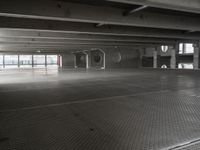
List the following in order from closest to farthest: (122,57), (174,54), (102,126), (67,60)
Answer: (102,126) → (174,54) → (122,57) → (67,60)

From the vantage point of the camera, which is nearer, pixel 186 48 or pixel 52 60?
pixel 186 48

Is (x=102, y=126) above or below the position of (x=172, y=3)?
below

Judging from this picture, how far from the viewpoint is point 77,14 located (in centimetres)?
402

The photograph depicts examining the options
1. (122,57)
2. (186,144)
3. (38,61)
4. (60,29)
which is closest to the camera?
(186,144)

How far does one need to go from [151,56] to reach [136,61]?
60.9 inches

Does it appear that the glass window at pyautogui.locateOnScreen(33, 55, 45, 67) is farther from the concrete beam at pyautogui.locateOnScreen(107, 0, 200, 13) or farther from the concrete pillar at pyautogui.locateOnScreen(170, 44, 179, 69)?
the concrete beam at pyautogui.locateOnScreen(107, 0, 200, 13)

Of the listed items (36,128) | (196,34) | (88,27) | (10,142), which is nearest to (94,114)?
(36,128)

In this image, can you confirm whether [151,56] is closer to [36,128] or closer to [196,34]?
[196,34]

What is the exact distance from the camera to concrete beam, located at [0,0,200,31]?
142 inches

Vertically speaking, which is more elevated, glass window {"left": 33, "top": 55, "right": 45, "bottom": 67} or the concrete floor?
glass window {"left": 33, "top": 55, "right": 45, "bottom": 67}

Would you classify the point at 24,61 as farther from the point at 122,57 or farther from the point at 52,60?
the point at 122,57

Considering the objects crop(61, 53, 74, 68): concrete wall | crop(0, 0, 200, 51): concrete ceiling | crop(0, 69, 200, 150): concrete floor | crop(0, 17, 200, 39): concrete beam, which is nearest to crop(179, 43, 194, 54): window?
crop(0, 17, 200, 39): concrete beam

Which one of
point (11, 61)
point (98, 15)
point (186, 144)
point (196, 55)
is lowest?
point (186, 144)

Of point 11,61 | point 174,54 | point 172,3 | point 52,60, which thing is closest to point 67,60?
point 52,60
